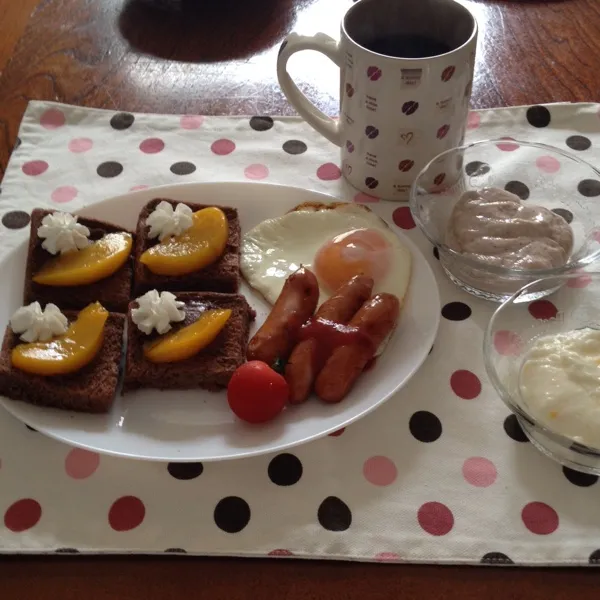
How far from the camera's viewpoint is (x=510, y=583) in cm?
99

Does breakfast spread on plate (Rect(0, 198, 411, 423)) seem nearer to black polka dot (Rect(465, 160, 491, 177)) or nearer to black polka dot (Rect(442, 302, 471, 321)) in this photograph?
black polka dot (Rect(442, 302, 471, 321))

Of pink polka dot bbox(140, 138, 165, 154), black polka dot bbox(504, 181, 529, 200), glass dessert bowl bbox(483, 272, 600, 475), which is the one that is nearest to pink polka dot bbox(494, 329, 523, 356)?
glass dessert bowl bbox(483, 272, 600, 475)

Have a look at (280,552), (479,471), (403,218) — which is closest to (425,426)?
(479,471)

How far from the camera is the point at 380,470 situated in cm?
112

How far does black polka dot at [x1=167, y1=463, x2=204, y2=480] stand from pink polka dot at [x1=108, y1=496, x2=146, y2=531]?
0.07 metres

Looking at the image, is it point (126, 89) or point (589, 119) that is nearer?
point (589, 119)

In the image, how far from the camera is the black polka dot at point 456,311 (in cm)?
135

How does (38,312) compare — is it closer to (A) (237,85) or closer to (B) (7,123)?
(B) (7,123)

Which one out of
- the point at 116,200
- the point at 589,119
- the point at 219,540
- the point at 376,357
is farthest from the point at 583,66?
the point at 219,540

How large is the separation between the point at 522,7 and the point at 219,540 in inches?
74.5

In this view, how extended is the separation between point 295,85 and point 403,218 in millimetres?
390

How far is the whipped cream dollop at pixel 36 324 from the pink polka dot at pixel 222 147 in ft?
2.33

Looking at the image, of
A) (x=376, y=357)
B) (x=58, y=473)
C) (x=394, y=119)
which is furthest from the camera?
(x=394, y=119)

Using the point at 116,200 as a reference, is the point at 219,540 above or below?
below
